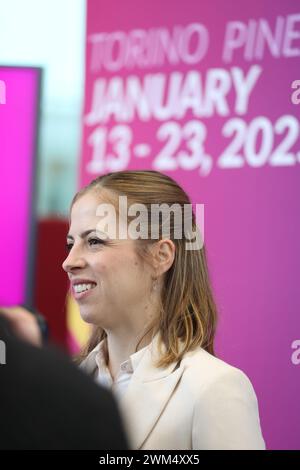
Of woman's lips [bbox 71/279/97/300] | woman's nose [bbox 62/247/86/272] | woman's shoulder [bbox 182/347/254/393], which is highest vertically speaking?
woman's nose [bbox 62/247/86/272]

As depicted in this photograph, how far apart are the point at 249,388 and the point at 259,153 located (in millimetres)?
1580

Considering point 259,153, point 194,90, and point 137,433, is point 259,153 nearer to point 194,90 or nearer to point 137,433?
point 194,90

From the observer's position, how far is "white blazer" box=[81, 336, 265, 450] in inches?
56.1

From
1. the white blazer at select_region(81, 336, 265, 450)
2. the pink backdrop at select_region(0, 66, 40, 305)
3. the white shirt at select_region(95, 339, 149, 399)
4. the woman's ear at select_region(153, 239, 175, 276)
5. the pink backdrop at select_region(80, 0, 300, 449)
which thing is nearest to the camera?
the white blazer at select_region(81, 336, 265, 450)

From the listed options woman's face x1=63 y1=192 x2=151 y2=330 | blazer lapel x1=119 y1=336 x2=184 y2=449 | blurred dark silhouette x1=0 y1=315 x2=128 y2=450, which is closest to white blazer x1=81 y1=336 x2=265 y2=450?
blazer lapel x1=119 y1=336 x2=184 y2=449

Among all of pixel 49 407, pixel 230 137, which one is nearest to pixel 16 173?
pixel 230 137

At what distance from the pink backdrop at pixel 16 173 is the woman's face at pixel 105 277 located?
137 cm

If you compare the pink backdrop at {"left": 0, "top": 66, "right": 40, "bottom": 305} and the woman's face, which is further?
the pink backdrop at {"left": 0, "top": 66, "right": 40, "bottom": 305}

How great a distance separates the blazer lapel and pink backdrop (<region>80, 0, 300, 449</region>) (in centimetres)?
132

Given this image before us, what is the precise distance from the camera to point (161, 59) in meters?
3.19

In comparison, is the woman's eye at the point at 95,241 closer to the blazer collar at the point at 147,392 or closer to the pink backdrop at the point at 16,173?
the blazer collar at the point at 147,392

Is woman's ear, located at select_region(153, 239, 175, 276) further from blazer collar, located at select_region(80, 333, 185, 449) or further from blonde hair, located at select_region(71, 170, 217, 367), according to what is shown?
blazer collar, located at select_region(80, 333, 185, 449)

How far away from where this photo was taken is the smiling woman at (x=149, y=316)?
149 centimetres
